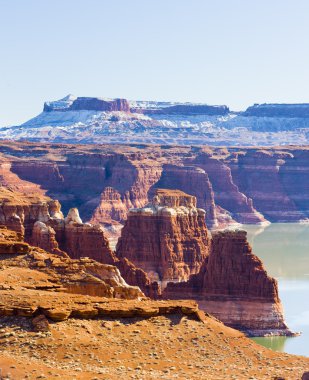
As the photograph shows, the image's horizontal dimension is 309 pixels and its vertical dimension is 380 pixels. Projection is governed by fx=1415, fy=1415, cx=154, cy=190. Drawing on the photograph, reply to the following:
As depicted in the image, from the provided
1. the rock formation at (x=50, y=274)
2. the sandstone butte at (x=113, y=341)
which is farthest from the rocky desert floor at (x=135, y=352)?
the rock formation at (x=50, y=274)

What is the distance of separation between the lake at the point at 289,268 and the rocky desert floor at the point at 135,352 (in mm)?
31538

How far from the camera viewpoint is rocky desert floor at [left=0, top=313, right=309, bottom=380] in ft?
97.5

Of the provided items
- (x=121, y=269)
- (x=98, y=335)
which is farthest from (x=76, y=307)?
(x=121, y=269)

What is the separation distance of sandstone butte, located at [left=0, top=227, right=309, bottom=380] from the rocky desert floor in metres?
0.02

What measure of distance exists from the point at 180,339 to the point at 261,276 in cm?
3975

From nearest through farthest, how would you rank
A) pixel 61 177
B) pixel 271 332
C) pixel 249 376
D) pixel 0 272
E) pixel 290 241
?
pixel 249 376 < pixel 0 272 < pixel 271 332 < pixel 290 241 < pixel 61 177

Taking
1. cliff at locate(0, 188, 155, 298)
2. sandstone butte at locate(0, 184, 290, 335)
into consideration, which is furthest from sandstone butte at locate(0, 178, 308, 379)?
cliff at locate(0, 188, 155, 298)

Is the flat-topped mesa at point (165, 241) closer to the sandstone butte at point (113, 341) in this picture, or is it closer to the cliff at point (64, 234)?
the cliff at point (64, 234)

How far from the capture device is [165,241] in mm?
89812

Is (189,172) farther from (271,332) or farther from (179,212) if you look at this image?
(271,332)

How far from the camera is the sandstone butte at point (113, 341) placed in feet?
98.5

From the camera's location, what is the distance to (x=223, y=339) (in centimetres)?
3350

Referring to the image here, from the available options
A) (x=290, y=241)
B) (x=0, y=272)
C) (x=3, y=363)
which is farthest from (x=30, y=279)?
(x=290, y=241)

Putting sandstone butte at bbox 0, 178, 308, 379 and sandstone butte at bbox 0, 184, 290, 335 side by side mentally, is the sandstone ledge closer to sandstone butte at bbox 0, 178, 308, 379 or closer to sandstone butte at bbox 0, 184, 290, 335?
sandstone butte at bbox 0, 178, 308, 379
